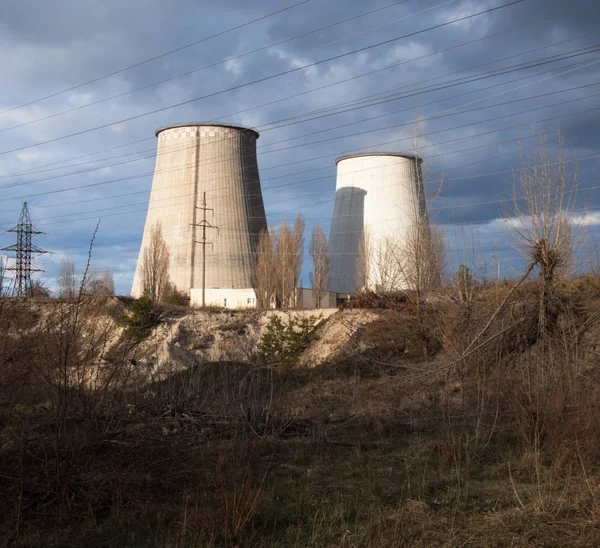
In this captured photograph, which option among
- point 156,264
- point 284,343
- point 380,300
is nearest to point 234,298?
point 156,264

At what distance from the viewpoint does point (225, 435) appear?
294 inches

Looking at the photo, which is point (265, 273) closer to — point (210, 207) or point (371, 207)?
point (210, 207)

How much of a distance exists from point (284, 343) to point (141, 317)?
20.1ft

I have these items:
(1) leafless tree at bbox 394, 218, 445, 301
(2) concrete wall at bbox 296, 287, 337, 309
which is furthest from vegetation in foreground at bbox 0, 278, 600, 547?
(2) concrete wall at bbox 296, 287, 337, 309

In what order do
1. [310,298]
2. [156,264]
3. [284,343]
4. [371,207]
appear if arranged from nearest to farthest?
[284,343] < [371,207] < [156,264] < [310,298]

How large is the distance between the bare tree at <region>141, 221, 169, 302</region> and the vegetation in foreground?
21.3 metres

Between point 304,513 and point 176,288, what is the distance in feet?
82.8

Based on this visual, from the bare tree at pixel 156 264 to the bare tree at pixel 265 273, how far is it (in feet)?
12.5

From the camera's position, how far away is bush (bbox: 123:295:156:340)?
2362 cm

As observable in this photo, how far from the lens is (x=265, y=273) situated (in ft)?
96.3

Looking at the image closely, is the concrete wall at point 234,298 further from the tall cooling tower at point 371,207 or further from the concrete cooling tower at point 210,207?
the tall cooling tower at point 371,207

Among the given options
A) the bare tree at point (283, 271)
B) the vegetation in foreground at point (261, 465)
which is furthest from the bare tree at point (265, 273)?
the vegetation in foreground at point (261, 465)

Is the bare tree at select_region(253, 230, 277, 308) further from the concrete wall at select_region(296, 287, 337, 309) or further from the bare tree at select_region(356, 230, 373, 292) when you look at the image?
the bare tree at select_region(356, 230, 373, 292)

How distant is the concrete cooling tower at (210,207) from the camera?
2806 centimetres
